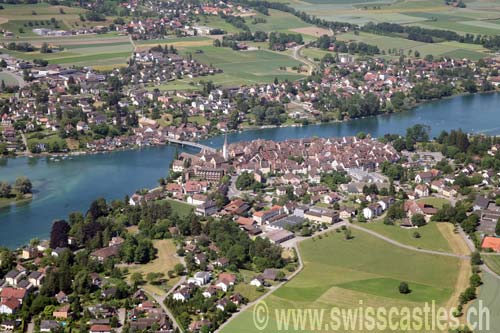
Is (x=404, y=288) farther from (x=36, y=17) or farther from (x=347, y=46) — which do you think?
(x=36, y=17)

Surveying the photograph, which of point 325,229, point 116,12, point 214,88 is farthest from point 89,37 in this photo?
point 325,229

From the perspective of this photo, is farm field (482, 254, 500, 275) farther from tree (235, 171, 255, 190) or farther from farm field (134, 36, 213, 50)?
farm field (134, 36, 213, 50)

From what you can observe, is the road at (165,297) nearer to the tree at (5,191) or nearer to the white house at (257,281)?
the white house at (257,281)

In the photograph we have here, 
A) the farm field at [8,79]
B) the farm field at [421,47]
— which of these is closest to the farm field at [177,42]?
the farm field at [421,47]

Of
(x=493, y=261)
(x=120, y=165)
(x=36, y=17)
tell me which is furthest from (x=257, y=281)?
(x=36, y=17)

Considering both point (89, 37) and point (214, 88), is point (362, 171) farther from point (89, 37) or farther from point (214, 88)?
point (89, 37)
